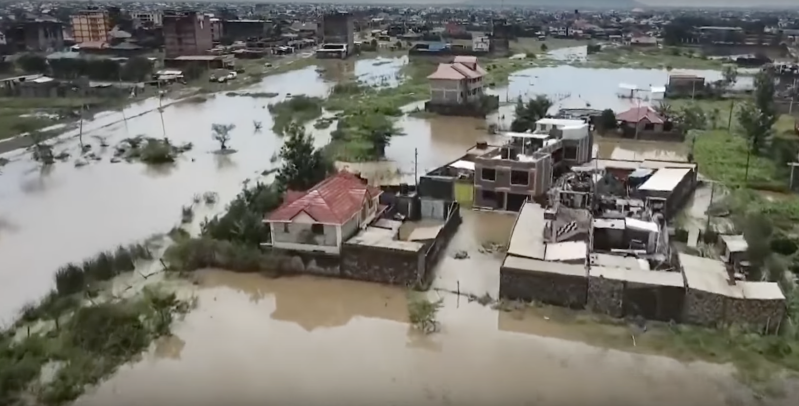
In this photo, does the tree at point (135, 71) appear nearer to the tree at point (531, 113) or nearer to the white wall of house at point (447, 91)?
the white wall of house at point (447, 91)

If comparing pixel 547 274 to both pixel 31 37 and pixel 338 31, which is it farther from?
pixel 31 37

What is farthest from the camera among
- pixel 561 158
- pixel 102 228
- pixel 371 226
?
pixel 561 158

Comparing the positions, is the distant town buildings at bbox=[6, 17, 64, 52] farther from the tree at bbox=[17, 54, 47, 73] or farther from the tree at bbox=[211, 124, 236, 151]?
the tree at bbox=[211, 124, 236, 151]

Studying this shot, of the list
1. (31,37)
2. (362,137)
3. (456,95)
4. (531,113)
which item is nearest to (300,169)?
(362,137)

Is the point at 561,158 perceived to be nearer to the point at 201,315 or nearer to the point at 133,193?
the point at 201,315

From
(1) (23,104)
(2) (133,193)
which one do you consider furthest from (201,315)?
(1) (23,104)

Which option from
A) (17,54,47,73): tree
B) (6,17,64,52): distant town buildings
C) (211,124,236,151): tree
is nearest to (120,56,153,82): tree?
(17,54,47,73): tree
